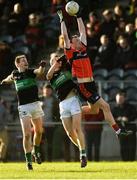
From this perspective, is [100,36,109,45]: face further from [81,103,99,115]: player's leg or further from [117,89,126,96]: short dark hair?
[81,103,99,115]: player's leg

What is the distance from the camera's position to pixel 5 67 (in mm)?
26031

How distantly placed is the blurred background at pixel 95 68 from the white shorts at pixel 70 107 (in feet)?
18.0

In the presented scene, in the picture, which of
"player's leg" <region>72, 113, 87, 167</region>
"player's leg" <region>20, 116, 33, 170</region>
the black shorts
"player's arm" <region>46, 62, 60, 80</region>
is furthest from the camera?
"player's leg" <region>20, 116, 33, 170</region>

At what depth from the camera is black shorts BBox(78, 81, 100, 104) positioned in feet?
59.4

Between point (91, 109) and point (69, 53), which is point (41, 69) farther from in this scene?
point (91, 109)

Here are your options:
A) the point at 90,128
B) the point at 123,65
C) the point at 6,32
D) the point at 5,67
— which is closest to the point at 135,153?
the point at 90,128

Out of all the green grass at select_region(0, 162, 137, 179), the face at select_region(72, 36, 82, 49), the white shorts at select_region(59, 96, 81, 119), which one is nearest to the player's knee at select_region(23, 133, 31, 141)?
the green grass at select_region(0, 162, 137, 179)

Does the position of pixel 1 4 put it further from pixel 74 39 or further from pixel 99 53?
pixel 74 39

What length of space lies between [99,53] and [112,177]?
33.1 feet

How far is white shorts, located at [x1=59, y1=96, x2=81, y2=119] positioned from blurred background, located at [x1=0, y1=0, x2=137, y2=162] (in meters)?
5.48

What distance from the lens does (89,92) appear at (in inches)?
714

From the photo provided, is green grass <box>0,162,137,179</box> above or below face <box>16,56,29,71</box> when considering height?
below

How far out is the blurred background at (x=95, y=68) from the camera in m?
23.8

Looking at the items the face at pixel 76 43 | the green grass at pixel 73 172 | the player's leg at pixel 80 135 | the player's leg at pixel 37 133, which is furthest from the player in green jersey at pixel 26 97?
the player's leg at pixel 80 135
